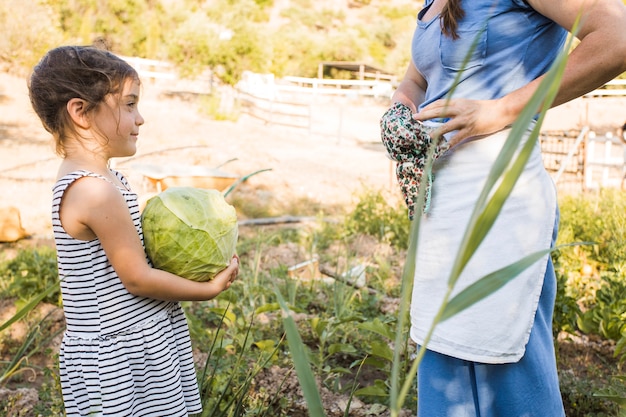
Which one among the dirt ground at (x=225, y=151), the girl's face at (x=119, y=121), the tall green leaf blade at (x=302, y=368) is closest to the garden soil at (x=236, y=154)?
the dirt ground at (x=225, y=151)

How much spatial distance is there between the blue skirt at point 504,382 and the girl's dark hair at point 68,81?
104 centimetres

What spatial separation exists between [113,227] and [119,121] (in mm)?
291

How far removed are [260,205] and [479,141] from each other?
7.03 m

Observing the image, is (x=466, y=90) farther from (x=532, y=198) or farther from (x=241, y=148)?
(x=241, y=148)

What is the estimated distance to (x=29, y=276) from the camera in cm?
389

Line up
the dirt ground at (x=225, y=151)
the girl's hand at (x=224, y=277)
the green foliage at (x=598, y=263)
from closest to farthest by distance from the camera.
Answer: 1. the girl's hand at (x=224, y=277)
2. the green foliage at (x=598, y=263)
3. the dirt ground at (x=225, y=151)

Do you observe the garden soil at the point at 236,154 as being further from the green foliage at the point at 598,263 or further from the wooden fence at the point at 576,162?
the wooden fence at the point at 576,162

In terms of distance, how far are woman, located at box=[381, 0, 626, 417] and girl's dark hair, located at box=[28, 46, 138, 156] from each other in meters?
0.71

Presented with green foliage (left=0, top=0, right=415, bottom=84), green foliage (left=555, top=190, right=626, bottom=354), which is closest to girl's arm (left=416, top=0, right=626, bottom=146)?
green foliage (left=0, top=0, right=415, bottom=84)

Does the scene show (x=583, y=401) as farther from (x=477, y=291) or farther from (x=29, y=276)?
(x=29, y=276)

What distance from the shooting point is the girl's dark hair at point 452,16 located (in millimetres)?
1434

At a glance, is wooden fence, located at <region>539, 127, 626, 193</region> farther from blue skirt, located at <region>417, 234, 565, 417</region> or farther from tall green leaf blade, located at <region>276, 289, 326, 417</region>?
tall green leaf blade, located at <region>276, 289, 326, 417</region>

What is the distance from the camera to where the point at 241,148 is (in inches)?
483

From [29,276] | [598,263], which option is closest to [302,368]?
[29,276]
